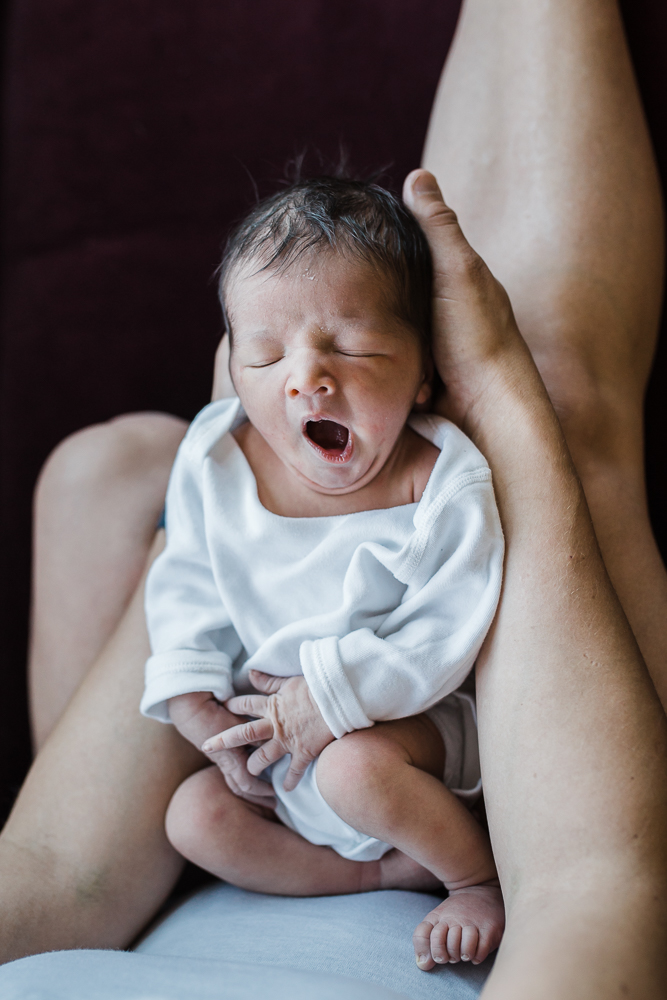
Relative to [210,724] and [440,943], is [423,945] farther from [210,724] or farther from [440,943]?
[210,724]

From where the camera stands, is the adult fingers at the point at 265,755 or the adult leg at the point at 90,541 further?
the adult leg at the point at 90,541

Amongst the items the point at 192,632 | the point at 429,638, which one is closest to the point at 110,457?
the point at 192,632

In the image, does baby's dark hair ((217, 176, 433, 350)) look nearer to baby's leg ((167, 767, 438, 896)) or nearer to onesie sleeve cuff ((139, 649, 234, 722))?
onesie sleeve cuff ((139, 649, 234, 722))

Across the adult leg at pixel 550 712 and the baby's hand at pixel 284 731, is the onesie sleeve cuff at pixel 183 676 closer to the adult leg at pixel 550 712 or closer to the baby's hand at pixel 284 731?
the baby's hand at pixel 284 731

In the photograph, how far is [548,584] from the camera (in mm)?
824

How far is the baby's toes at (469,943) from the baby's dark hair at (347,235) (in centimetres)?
66

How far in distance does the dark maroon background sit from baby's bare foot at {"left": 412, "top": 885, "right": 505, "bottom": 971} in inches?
41.8

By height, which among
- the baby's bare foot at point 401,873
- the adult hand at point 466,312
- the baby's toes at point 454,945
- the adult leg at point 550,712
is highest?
the adult hand at point 466,312

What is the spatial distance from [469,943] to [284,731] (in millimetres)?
292

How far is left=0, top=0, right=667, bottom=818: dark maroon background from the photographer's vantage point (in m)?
1.62

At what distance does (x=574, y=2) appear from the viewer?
1128mm

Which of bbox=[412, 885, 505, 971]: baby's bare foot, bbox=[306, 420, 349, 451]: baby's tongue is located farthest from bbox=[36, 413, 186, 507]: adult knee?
bbox=[412, 885, 505, 971]: baby's bare foot

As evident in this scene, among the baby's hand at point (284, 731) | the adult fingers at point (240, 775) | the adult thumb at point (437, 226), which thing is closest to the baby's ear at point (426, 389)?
the adult thumb at point (437, 226)

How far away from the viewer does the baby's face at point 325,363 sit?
2.90ft
